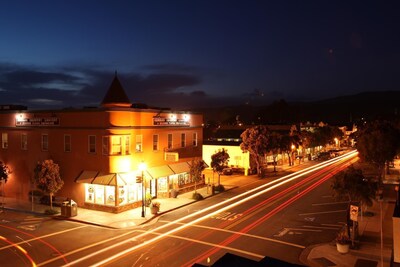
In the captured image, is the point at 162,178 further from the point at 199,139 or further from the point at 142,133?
the point at 199,139

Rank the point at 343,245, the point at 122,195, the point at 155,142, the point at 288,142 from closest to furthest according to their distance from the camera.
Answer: the point at 343,245, the point at 122,195, the point at 155,142, the point at 288,142

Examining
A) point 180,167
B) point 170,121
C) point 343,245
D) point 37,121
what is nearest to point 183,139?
point 170,121

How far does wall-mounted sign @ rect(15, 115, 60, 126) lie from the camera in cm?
3422

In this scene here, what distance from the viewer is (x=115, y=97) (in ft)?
115

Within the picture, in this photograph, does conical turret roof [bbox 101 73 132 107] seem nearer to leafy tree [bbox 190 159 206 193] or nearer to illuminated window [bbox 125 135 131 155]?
illuminated window [bbox 125 135 131 155]

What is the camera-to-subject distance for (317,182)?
4516 cm

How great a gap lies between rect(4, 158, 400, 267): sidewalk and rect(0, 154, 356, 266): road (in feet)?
3.08

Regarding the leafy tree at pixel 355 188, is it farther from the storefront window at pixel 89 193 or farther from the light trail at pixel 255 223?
the storefront window at pixel 89 193

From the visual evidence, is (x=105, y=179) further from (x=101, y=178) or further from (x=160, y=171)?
(x=160, y=171)

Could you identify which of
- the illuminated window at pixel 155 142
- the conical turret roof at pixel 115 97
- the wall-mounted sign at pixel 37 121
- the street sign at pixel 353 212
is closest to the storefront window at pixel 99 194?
the illuminated window at pixel 155 142

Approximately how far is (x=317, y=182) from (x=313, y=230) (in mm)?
21620

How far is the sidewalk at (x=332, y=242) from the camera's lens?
18.8 metres

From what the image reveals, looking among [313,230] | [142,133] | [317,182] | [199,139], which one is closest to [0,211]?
[142,133]

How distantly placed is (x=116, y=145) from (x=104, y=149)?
1052mm
